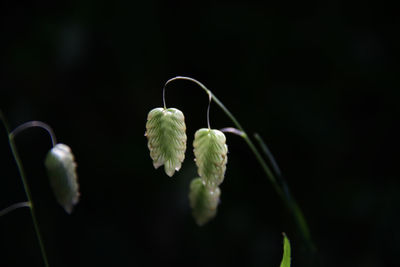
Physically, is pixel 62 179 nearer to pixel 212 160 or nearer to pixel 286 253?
pixel 212 160

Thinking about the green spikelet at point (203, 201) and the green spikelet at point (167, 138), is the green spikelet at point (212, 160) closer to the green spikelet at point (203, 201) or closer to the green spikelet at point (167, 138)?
the green spikelet at point (167, 138)

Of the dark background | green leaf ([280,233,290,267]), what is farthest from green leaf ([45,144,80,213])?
the dark background

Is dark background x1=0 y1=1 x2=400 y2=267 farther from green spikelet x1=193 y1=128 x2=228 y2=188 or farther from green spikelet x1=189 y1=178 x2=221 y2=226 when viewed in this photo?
green spikelet x1=193 y1=128 x2=228 y2=188

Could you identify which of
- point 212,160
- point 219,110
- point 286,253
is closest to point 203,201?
point 212,160

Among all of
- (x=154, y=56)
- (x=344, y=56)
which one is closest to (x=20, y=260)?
(x=154, y=56)

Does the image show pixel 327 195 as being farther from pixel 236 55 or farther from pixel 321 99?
pixel 236 55

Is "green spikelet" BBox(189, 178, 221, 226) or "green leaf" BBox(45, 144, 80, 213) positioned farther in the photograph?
"green spikelet" BBox(189, 178, 221, 226)

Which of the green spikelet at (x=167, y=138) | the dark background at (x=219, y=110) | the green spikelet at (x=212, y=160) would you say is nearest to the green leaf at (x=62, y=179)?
the green spikelet at (x=167, y=138)
